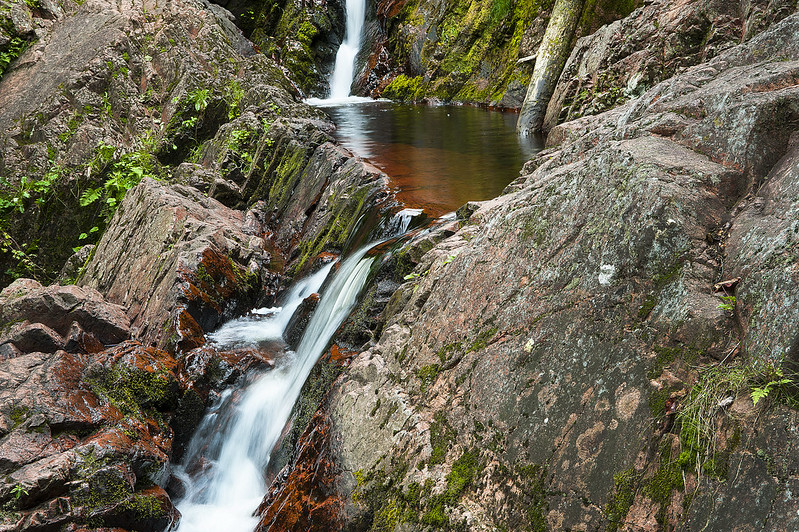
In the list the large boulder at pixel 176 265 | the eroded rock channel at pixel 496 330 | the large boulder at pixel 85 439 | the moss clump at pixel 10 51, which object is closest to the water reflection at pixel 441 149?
the eroded rock channel at pixel 496 330

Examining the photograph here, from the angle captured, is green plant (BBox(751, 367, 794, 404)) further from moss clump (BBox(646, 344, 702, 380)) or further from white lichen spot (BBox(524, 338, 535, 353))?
white lichen spot (BBox(524, 338, 535, 353))

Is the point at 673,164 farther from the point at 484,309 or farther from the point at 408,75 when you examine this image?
the point at 408,75

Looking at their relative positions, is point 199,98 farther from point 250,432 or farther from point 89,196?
point 250,432

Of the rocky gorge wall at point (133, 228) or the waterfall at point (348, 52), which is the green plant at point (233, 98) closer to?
the rocky gorge wall at point (133, 228)

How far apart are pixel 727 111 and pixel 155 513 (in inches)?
210

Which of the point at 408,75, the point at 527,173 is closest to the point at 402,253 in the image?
the point at 527,173

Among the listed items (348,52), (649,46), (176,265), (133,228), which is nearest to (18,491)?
(176,265)

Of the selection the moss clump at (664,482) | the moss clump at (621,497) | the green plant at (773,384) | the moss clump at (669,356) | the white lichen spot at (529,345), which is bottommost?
Answer: the moss clump at (621,497)

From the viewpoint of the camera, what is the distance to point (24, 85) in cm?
1270

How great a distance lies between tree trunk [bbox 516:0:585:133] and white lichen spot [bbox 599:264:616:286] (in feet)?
32.9

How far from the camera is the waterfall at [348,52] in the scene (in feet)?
85.4

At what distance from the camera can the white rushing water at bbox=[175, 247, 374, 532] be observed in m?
5.51

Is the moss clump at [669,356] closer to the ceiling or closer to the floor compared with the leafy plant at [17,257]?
closer to the ceiling

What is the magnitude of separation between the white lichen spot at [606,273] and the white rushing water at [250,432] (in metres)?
3.50
